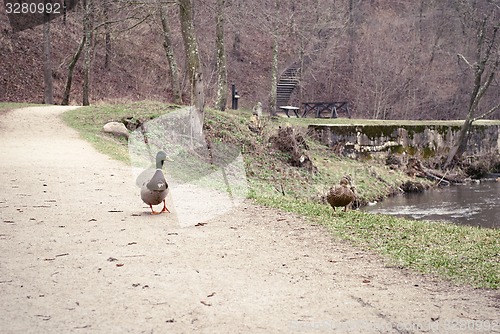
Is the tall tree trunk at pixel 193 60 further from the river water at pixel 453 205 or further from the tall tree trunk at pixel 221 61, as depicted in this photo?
the river water at pixel 453 205

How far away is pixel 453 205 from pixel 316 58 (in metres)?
31.7

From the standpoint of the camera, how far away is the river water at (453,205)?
53.9 feet

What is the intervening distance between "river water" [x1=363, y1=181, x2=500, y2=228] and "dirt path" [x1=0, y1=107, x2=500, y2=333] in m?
7.80

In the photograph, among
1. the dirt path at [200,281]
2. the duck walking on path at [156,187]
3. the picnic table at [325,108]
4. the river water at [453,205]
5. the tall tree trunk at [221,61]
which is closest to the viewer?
the dirt path at [200,281]

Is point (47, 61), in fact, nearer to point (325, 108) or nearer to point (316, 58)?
point (325, 108)

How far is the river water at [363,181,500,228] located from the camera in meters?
16.4

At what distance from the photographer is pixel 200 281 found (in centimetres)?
627

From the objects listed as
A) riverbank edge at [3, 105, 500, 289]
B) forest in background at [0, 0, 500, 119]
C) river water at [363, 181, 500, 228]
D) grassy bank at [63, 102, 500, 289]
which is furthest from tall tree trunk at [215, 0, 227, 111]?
riverbank edge at [3, 105, 500, 289]

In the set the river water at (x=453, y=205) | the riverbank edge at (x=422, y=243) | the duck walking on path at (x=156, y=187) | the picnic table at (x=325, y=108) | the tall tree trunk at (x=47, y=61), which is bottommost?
the river water at (x=453, y=205)

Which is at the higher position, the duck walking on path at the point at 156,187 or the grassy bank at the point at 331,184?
the duck walking on path at the point at 156,187

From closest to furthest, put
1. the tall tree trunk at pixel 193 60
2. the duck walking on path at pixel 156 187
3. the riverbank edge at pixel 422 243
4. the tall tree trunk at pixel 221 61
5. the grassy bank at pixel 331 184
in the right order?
the riverbank edge at pixel 422 243, the grassy bank at pixel 331 184, the duck walking on path at pixel 156 187, the tall tree trunk at pixel 193 60, the tall tree trunk at pixel 221 61

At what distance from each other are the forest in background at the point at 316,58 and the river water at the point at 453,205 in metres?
16.0

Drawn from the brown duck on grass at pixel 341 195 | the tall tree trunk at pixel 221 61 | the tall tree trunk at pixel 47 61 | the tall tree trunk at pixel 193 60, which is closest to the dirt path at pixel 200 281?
the brown duck on grass at pixel 341 195

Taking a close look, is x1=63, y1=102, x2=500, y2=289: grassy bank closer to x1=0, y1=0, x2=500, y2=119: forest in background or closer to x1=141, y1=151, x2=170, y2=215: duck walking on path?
x1=141, y1=151, x2=170, y2=215: duck walking on path
